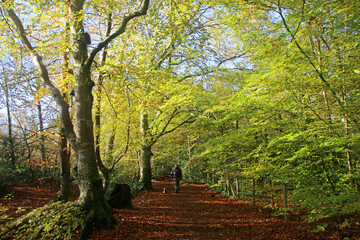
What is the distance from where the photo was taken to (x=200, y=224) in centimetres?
586

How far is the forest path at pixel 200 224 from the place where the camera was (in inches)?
193

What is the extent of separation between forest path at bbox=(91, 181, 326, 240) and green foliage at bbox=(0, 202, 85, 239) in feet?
1.94

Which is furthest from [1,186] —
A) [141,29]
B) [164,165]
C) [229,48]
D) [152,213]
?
[164,165]

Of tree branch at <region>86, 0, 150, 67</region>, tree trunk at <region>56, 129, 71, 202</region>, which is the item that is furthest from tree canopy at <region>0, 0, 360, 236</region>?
tree trunk at <region>56, 129, 71, 202</region>

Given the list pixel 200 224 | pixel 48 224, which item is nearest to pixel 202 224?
pixel 200 224

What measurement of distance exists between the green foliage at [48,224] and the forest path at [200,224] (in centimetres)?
59

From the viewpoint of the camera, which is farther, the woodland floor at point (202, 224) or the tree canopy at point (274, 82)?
the woodland floor at point (202, 224)

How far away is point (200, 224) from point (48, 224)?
Answer: 3771 mm

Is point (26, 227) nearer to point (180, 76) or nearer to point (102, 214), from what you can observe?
point (102, 214)

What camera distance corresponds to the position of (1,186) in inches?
468

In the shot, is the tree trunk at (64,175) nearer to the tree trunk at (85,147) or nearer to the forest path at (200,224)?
the forest path at (200,224)

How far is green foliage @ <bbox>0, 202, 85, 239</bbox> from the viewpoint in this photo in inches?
168

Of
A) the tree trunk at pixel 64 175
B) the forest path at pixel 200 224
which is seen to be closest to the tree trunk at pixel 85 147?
the forest path at pixel 200 224

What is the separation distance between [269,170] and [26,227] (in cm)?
616
